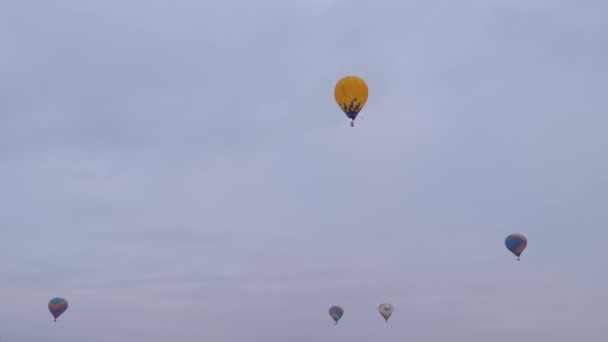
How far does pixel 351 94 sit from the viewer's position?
60750 millimetres

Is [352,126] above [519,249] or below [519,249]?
below

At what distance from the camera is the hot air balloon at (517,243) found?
8312 cm

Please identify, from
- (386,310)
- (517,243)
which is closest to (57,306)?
(386,310)

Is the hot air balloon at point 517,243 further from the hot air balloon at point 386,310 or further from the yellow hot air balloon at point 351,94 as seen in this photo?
A: the yellow hot air balloon at point 351,94

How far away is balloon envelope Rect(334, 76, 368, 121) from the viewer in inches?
2389

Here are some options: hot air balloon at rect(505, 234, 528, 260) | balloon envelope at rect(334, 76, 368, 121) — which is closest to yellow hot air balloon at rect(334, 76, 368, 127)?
balloon envelope at rect(334, 76, 368, 121)

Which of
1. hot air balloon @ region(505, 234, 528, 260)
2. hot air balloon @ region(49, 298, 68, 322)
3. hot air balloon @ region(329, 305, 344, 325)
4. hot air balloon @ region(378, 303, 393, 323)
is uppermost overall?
hot air balloon @ region(505, 234, 528, 260)

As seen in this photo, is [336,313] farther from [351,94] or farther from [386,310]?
[351,94]

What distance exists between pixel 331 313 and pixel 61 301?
130 feet

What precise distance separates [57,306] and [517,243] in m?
57.5

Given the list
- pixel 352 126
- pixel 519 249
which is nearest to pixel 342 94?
pixel 352 126

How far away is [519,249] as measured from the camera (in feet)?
273

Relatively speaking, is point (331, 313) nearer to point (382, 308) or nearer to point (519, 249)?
point (382, 308)

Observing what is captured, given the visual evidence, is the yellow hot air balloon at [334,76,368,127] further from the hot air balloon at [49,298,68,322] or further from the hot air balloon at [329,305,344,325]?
the hot air balloon at [329,305,344,325]
